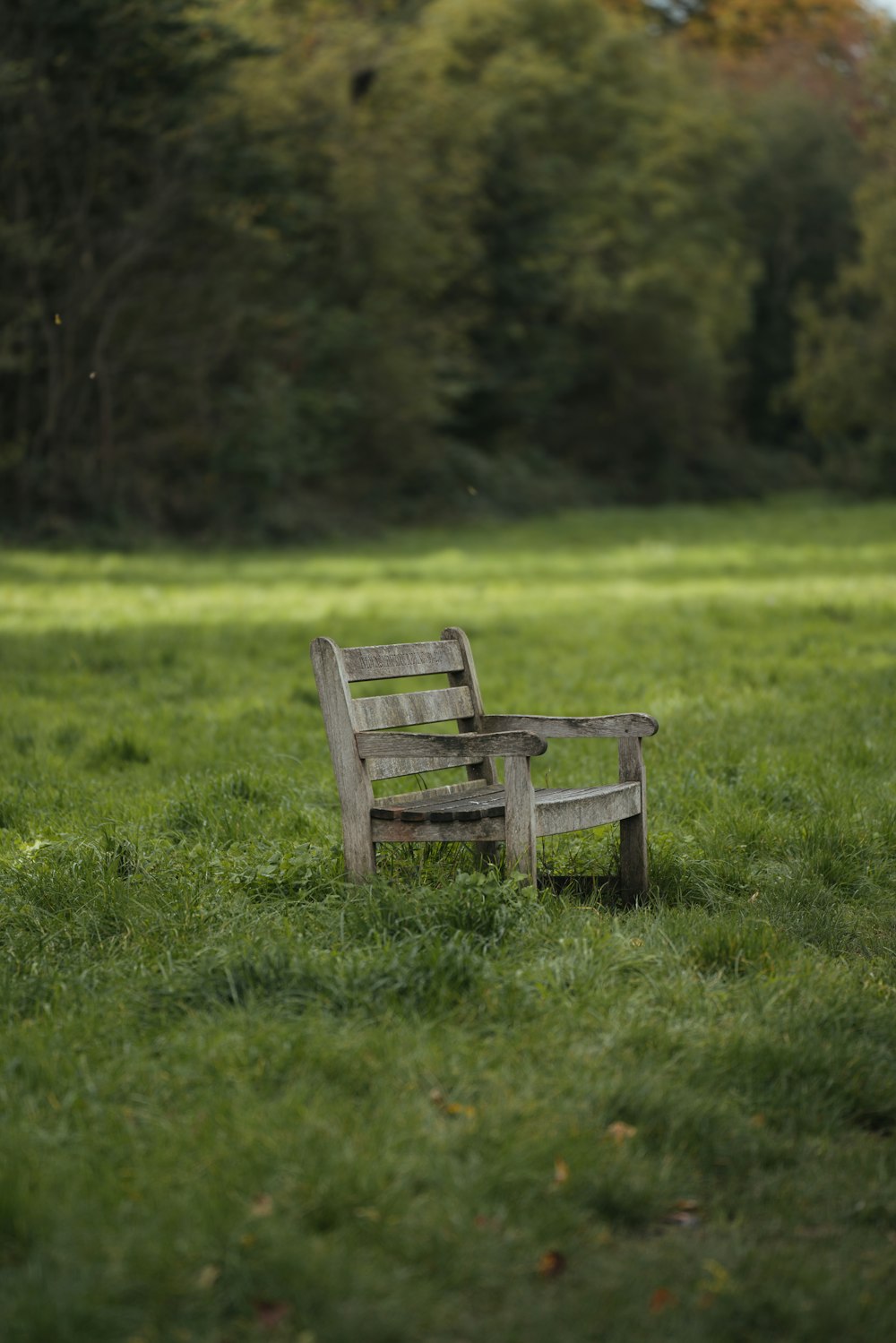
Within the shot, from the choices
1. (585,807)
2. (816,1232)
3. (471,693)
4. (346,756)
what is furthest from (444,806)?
(816,1232)

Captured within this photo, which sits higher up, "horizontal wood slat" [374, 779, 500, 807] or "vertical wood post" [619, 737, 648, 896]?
"horizontal wood slat" [374, 779, 500, 807]

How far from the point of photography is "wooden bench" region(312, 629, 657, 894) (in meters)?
5.15

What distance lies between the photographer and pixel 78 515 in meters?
25.8

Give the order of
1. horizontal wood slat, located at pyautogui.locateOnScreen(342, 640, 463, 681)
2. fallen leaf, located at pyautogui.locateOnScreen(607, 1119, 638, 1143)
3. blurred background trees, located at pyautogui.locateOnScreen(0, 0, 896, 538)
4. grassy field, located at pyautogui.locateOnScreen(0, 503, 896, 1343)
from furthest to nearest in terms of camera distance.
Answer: blurred background trees, located at pyautogui.locateOnScreen(0, 0, 896, 538) → horizontal wood slat, located at pyautogui.locateOnScreen(342, 640, 463, 681) → fallen leaf, located at pyautogui.locateOnScreen(607, 1119, 638, 1143) → grassy field, located at pyautogui.locateOnScreen(0, 503, 896, 1343)

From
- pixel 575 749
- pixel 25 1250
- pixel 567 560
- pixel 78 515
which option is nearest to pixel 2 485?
pixel 78 515

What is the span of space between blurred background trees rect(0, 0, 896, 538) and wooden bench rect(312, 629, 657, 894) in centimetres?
1960

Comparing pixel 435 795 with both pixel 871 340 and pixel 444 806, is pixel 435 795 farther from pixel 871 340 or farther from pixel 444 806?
pixel 871 340

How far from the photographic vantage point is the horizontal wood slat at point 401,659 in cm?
561

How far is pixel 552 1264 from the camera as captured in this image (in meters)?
3.22

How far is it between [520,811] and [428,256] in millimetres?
31449

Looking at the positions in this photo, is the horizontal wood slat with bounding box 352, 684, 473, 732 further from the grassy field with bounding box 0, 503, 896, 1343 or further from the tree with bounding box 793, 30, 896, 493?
the tree with bounding box 793, 30, 896, 493

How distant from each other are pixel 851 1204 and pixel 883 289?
37.7m

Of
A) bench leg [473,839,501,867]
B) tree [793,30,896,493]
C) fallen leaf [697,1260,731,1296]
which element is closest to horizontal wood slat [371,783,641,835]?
bench leg [473,839,501,867]

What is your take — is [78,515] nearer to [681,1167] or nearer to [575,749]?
[575,749]
